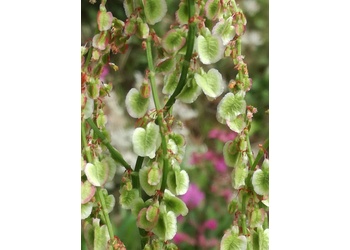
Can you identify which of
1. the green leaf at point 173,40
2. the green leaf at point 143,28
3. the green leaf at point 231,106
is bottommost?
the green leaf at point 231,106

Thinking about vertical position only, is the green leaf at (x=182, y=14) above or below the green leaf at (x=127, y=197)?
above

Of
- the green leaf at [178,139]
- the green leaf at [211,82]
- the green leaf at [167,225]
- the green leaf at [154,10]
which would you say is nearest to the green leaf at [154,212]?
the green leaf at [167,225]

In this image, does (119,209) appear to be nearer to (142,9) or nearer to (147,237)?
(147,237)

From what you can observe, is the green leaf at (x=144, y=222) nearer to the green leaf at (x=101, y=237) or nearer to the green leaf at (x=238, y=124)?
the green leaf at (x=101, y=237)

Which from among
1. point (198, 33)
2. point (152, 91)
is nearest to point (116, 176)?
point (152, 91)

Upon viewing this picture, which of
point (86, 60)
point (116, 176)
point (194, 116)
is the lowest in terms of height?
point (116, 176)

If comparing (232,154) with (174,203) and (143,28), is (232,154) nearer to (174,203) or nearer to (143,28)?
(174,203)
